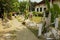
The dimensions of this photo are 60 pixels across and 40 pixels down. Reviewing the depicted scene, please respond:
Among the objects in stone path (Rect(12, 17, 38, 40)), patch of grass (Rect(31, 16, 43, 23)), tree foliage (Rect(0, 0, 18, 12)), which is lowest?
stone path (Rect(12, 17, 38, 40))

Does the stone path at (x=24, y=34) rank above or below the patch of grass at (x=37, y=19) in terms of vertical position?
below

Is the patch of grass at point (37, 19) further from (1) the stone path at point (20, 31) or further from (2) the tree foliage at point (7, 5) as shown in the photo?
(2) the tree foliage at point (7, 5)

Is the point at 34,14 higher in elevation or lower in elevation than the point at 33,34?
higher

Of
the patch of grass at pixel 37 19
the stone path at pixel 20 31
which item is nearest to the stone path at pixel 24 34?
the stone path at pixel 20 31

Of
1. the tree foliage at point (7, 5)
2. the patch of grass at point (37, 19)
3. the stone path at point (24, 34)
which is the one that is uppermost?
the tree foliage at point (7, 5)

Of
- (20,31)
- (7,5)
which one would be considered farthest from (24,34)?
(7,5)

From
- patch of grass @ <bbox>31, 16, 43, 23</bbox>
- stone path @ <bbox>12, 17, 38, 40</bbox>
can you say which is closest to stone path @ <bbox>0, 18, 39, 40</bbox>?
stone path @ <bbox>12, 17, 38, 40</bbox>

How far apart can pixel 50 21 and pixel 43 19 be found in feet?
0.26

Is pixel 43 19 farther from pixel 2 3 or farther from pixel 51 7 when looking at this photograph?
pixel 2 3

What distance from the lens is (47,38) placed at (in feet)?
4.74

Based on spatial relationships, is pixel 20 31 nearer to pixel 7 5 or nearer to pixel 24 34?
pixel 24 34

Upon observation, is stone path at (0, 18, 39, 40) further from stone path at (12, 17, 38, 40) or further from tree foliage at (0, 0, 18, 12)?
tree foliage at (0, 0, 18, 12)

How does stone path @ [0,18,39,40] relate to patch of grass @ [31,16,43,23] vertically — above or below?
below

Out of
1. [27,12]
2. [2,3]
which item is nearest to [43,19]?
[27,12]
